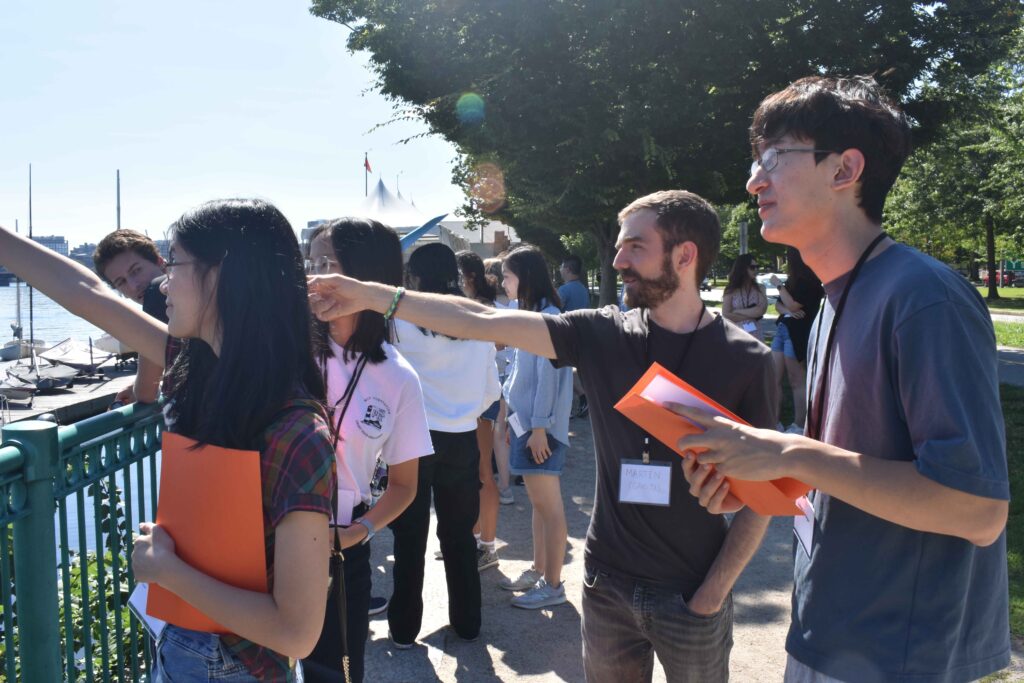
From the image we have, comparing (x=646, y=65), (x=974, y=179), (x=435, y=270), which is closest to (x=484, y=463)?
(x=435, y=270)

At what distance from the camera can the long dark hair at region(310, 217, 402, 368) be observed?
2.76 meters

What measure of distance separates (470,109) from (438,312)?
10915 millimetres

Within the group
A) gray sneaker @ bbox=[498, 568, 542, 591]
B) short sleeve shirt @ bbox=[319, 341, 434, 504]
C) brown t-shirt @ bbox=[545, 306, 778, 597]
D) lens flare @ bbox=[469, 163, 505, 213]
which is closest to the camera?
brown t-shirt @ bbox=[545, 306, 778, 597]

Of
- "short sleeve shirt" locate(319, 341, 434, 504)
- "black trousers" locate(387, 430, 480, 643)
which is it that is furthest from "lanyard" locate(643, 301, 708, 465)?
"black trousers" locate(387, 430, 480, 643)

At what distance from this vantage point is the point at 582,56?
11.8 m

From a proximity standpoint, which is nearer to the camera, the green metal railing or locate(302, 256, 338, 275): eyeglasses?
the green metal railing

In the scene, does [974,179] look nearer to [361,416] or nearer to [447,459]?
[447,459]

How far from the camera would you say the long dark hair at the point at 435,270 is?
4.32m

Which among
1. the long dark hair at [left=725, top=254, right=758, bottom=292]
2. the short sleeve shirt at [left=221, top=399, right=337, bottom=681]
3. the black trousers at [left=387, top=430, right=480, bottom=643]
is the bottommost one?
the black trousers at [left=387, top=430, right=480, bottom=643]

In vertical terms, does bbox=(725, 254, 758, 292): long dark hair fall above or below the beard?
below

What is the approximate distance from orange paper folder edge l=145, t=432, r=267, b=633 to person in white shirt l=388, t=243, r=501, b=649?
2.55m

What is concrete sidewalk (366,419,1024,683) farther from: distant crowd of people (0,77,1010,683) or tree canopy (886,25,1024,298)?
tree canopy (886,25,1024,298)

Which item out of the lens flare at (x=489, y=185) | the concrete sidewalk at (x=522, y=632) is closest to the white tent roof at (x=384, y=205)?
the lens flare at (x=489, y=185)

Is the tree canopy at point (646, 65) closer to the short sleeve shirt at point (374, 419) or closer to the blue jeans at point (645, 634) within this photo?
the short sleeve shirt at point (374, 419)
